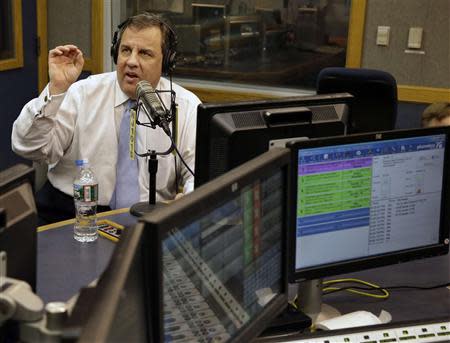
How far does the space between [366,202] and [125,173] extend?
1129 mm

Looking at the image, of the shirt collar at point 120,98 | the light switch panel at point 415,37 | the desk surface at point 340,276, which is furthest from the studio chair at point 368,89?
the desk surface at point 340,276

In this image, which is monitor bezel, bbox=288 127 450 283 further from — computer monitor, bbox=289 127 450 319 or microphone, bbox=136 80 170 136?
microphone, bbox=136 80 170 136

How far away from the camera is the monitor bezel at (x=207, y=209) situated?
0.88 meters

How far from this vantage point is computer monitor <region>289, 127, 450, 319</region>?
1513 millimetres

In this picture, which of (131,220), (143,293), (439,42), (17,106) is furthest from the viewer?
(17,106)

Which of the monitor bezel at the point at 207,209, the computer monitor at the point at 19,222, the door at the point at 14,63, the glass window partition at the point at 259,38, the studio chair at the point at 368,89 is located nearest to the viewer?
the monitor bezel at the point at 207,209

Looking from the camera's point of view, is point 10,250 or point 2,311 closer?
point 2,311

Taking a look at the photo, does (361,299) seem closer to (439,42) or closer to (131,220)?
(131,220)

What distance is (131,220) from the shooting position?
2186 millimetres

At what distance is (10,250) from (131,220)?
1204 millimetres

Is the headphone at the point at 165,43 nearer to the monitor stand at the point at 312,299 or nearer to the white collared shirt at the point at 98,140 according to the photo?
the white collared shirt at the point at 98,140

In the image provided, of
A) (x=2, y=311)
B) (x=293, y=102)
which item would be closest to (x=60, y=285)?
(x=293, y=102)

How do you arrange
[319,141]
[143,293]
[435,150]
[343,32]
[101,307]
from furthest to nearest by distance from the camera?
[343,32] < [435,150] < [319,141] < [143,293] < [101,307]

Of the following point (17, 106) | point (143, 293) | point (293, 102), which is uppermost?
point (293, 102)
